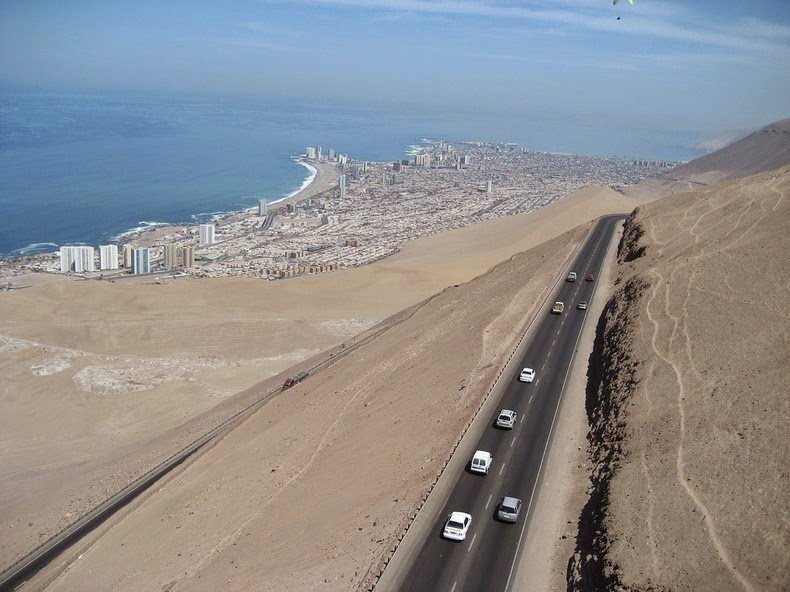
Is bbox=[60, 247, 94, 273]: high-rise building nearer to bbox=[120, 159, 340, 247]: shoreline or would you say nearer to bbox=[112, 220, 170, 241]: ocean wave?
bbox=[120, 159, 340, 247]: shoreline

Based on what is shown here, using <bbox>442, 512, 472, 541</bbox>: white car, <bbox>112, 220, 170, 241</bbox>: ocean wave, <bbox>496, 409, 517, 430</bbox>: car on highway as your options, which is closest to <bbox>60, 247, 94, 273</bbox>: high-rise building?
<bbox>112, 220, 170, 241</bbox>: ocean wave

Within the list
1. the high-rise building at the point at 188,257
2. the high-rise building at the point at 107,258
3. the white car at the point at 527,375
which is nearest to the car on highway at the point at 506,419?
the white car at the point at 527,375

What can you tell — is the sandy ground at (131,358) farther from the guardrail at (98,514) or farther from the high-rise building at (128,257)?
the high-rise building at (128,257)

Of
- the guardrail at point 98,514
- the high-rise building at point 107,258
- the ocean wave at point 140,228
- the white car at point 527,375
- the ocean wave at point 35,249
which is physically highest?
→ the white car at point 527,375

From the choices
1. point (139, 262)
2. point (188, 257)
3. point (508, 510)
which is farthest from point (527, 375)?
point (188, 257)

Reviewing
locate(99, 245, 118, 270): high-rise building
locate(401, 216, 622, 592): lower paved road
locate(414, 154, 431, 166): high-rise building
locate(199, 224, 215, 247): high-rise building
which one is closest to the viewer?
locate(401, 216, 622, 592): lower paved road
